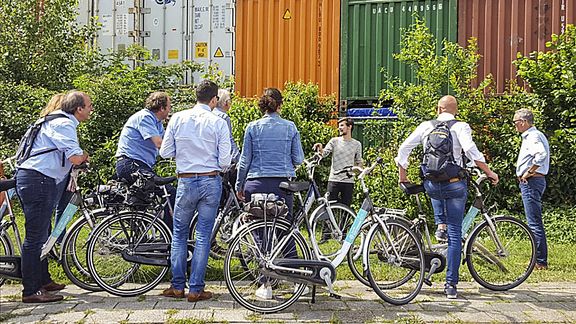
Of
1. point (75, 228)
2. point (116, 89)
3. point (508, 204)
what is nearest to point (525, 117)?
point (508, 204)

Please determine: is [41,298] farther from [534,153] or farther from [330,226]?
[534,153]

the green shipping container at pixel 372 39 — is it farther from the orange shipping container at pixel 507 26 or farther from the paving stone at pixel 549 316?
the paving stone at pixel 549 316

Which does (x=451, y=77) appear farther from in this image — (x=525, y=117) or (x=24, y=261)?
(x=24, y=261)

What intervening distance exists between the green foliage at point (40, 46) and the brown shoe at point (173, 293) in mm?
8190

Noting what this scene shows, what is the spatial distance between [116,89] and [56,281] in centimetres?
482

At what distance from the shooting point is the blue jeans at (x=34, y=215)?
5.68 m

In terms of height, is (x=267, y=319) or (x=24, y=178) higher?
(x=24, y=178)

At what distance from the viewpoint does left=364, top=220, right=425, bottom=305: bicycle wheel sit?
588cm

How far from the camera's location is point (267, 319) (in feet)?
17.5

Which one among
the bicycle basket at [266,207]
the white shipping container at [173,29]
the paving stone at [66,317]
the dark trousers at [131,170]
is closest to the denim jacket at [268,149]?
the bicycle basket at [266,207]

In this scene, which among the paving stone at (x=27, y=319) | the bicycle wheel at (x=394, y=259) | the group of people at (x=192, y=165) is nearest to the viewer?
the paving stone at (x=27, y=319)

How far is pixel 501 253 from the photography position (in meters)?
6.55

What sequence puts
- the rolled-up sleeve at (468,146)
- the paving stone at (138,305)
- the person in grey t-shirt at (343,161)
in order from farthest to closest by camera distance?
1. the person in grey t-shirt at (343,161)
2. the rolled-up sleeve at (468,146)
3. the paving stone at (138,305)

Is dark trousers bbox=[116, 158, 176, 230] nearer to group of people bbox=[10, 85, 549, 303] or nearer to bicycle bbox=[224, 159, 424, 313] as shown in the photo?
group of people bbox=[10, 85, 549, 303]
